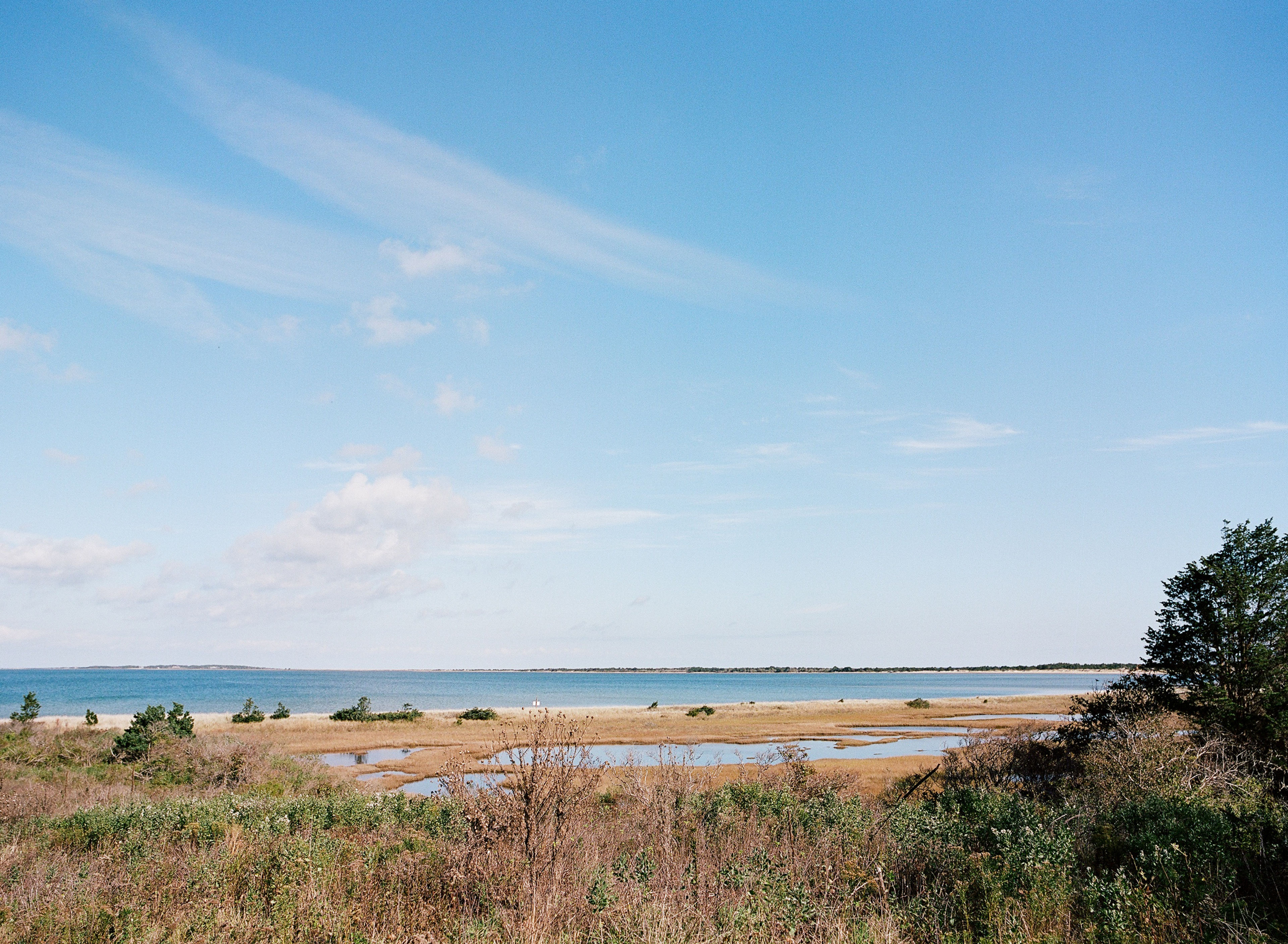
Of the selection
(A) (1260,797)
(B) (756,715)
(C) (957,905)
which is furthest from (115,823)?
(B) (756,715)

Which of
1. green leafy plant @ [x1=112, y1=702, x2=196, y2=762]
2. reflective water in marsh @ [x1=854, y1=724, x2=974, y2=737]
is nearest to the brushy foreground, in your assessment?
green leafy plant @ [x1=112, y1=702, x2=196, y2=762]

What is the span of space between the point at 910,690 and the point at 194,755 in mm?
143143

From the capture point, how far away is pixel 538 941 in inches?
275

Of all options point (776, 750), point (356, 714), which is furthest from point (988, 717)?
point (356, 714)

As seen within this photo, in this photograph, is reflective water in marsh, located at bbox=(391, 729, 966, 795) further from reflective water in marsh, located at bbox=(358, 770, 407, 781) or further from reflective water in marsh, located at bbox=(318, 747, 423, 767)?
reflective water in marsh, located at bbox=(318, 747, 423, 767)

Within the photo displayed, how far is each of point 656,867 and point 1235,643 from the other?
692 inches

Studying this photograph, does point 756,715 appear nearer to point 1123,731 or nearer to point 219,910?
point 1123,731

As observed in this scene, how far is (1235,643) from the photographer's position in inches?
733

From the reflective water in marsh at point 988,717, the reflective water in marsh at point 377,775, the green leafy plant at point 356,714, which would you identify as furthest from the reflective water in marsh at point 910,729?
the green leafy plant at point 356,714

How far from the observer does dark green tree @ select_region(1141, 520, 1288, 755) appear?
17.5 m

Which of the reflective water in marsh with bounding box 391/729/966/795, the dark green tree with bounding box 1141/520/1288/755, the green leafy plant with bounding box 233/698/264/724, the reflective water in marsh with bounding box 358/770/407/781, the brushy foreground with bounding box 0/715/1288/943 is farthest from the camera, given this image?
the green leafy plant with bounding box 233/698/264/724

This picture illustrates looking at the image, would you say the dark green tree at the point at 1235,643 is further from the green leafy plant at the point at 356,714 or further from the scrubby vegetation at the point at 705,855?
the green leafy plant at the point at 356,714

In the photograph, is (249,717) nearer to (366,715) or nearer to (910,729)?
(366,715)

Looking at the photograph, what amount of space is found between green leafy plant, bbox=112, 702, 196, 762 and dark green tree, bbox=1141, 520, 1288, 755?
113 ft
